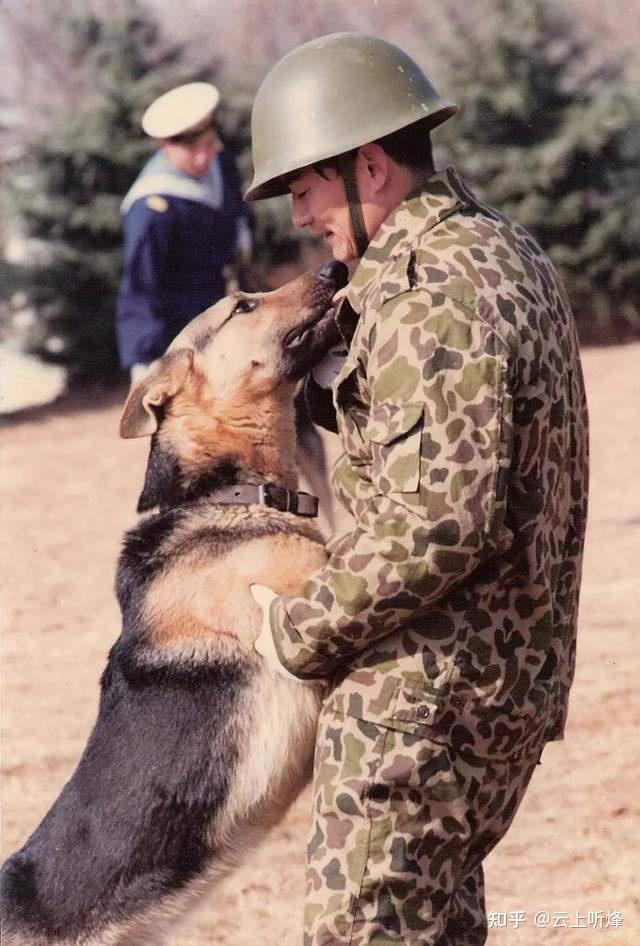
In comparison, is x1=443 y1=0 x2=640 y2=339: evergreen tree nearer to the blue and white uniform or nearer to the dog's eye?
the blue and white uniform

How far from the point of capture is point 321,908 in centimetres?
238

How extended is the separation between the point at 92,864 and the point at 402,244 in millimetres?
1458

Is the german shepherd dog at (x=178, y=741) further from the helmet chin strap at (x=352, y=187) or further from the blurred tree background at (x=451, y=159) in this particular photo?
the blurred tree background at (x=451, y=159)

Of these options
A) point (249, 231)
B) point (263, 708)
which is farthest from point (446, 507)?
point (249, 231)

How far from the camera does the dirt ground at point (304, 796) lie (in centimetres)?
405

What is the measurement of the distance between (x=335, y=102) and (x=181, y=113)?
478 centimetres

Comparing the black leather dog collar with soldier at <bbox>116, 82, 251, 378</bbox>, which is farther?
soldier at <bbox>116, 82, 251, 378</bbox>

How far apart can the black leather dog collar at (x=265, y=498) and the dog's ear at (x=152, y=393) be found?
0.85 feet

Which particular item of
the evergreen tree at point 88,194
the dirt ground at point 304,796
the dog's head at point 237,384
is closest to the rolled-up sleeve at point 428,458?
the dog's head at point 237,384

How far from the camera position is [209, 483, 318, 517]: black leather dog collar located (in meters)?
3.07

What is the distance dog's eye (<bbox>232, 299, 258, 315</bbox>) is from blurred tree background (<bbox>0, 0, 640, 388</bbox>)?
11171 mm

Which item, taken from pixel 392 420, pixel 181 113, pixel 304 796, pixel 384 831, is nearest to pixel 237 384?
pixel 392 420

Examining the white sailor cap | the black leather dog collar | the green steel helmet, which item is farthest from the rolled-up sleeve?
the white sailor cap

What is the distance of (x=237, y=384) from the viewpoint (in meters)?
3.29
